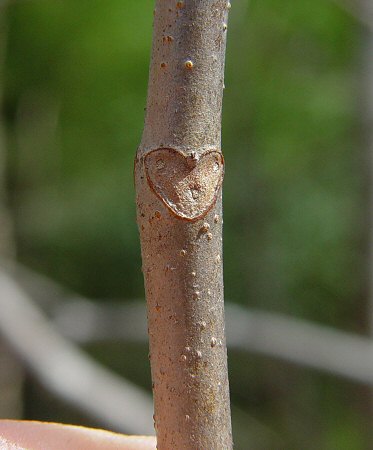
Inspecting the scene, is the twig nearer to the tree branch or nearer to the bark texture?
the tree branch

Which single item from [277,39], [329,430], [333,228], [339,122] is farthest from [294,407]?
[277,39]

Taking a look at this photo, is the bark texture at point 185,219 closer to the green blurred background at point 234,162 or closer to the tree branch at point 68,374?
the tree branch at point 68,374

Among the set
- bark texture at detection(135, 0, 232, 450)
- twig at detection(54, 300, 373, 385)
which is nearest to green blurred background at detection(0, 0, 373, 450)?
twig at detection(54, 300, 373, 385)

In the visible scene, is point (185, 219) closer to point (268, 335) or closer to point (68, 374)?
point (68, 374)

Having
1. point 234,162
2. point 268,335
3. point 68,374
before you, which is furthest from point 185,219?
point 234,162

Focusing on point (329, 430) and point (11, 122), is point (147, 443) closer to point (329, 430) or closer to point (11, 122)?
point (329, 430)

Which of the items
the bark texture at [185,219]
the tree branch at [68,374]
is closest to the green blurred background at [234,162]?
the tree branch at [68,374]
